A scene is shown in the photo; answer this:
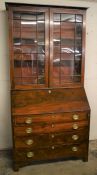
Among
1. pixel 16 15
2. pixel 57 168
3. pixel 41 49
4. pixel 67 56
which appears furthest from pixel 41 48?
pixel 57 168

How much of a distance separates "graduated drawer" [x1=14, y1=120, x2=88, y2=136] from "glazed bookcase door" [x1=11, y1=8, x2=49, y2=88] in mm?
506

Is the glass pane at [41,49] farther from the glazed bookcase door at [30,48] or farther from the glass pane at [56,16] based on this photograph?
the glass pane at [56,16]

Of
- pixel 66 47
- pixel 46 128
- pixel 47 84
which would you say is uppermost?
pixel 66 47

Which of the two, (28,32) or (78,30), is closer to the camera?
(28,32)

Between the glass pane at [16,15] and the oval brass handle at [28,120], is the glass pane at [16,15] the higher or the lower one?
the higher one

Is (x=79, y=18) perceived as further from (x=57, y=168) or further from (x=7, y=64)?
(x=57, y=168)

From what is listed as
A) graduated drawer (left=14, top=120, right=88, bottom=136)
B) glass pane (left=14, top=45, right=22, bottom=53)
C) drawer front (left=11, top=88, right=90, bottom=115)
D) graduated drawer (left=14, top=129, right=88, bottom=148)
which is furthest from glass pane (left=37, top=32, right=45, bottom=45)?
graduated drawer (left=14, top=129, right=88, bottom=148)

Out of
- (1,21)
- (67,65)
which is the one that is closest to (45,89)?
(67,65)

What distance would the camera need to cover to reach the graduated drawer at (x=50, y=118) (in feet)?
7.68

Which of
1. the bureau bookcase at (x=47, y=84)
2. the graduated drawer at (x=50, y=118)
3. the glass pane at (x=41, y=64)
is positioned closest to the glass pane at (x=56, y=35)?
the bureau bookcase at (x=47, y=84)

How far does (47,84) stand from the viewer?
2.53 metres

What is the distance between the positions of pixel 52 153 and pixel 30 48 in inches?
52.9

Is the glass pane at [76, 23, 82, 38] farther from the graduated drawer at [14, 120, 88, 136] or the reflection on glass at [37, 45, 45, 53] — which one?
the graduated drawer at [14, 120, 88, 136]

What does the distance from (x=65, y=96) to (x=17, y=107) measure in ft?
2.06
